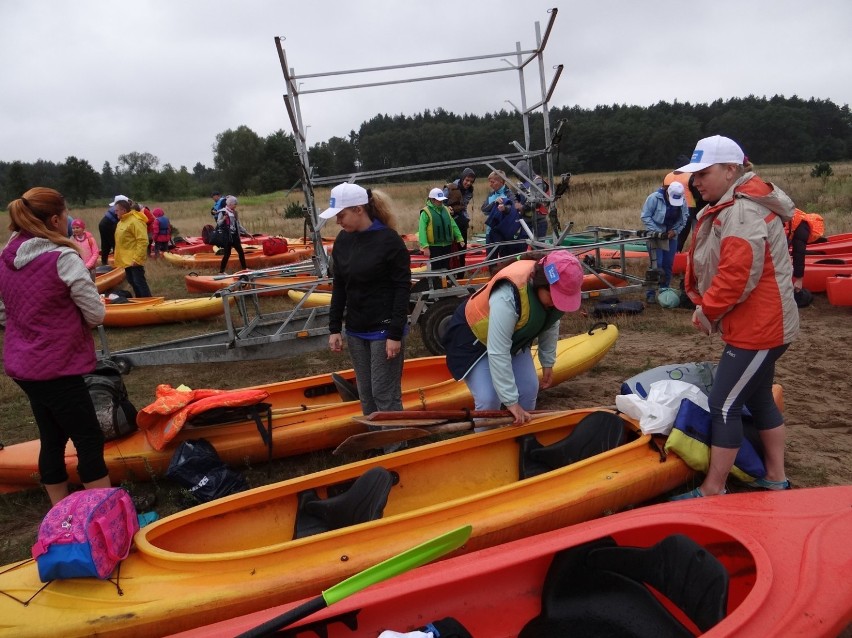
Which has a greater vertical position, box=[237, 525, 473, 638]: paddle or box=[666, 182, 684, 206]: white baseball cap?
box=[666, 182, 684, 206]: white baseball cap

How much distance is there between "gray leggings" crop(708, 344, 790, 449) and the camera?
2.82 meters

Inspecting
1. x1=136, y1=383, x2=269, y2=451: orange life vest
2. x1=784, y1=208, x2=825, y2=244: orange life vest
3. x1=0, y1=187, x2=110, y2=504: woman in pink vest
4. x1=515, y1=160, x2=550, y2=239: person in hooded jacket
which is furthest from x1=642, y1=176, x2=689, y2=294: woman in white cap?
x1=0, y1=187, x2=110, y2=504: woman in pink vest

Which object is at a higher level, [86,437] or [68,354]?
[68,354]

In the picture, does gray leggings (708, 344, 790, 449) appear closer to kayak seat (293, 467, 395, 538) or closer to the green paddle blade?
the green paddle blade

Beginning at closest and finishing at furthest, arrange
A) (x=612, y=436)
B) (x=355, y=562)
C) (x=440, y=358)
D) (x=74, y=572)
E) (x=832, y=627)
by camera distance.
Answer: (x=832, y=627)
(x=74, y=572)
(x=355, y=562)
(x=612, y=436)
(x=440, y=358)

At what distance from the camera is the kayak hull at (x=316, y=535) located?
2475 millimetres

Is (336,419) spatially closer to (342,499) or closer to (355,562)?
(342,499)

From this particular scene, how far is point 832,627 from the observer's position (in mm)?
1976

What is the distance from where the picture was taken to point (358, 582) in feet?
6.21

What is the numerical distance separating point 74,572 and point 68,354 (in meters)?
1.10

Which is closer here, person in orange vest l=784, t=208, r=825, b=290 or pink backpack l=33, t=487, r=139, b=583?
pink backpack l=33, t=487, r=139, b=583

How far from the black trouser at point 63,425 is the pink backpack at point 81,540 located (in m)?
0.61

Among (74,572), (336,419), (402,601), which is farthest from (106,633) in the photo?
(336,419)

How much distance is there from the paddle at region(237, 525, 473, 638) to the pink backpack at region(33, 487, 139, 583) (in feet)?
3.20
